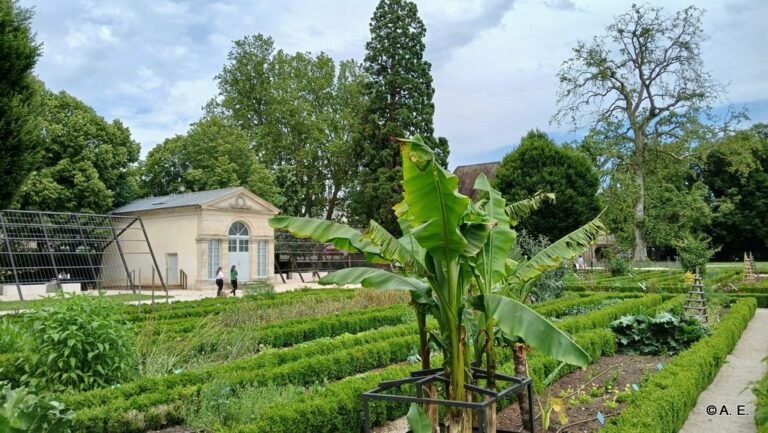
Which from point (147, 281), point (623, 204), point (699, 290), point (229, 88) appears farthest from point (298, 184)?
point (699, 290)

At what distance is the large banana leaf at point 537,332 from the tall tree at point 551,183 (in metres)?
19.9

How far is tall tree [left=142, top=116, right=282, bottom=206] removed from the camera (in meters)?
34.6

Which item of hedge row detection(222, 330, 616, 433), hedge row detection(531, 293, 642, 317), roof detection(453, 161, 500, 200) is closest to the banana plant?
hedge row detection(222, 330, 616, 433)

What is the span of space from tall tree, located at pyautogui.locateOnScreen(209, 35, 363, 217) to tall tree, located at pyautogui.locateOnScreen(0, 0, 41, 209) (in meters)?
25.1

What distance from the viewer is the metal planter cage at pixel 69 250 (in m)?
20.5

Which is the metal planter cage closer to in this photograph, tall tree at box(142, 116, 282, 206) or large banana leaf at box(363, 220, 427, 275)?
tall tree at box(142, 116, 282, 206)

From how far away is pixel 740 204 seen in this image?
46906mm

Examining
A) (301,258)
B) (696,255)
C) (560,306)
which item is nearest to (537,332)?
(560,306)

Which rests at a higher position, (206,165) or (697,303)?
(206,165)

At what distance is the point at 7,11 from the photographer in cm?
1316

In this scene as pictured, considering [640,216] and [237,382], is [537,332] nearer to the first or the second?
[237,382]

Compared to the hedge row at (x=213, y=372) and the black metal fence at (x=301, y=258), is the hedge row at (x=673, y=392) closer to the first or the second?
the hedge row at (x=213, y=372)

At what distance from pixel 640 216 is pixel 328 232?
33.5m

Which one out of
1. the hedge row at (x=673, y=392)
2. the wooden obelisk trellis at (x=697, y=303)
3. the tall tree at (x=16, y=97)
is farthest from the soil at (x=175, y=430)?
the tall tree at (x=16, y=97)
